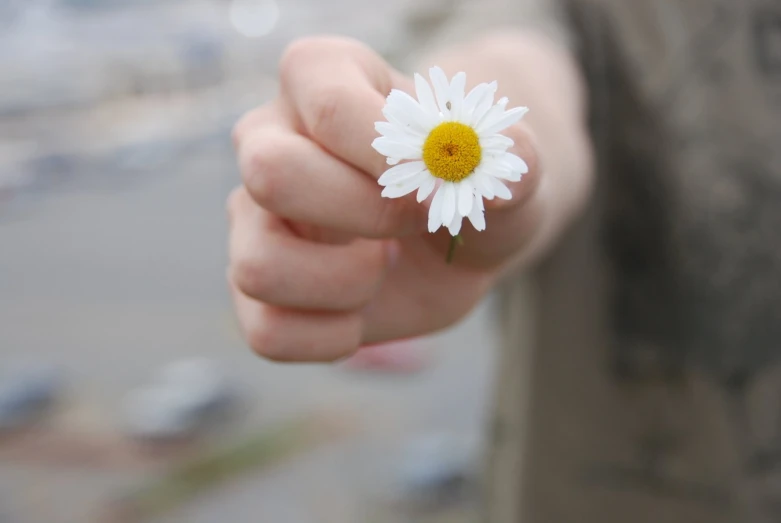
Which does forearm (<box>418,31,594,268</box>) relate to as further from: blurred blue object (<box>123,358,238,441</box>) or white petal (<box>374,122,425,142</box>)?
blurred blue object (<box>123,358,238,441</box>)

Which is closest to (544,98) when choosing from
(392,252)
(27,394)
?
(392,252)

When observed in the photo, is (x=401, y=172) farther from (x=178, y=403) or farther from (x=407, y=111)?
(x=178, y=403)

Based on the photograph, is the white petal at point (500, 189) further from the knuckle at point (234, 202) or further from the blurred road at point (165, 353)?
the blurred road at point (165, 353)

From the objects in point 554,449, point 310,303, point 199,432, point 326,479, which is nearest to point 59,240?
point 199,432

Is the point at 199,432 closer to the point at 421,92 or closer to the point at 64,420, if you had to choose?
the point at 64,420

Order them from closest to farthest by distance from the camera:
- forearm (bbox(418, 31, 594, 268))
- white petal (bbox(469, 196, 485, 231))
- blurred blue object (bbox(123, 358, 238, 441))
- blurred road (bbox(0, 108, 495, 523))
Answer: white petal (bbox(469, 196, 485, 231))
forearm (bbox(418, 31, 594, 268))
blurred road (bbox(0, 108, 495, 523))
blurred blue object (bbox(123, 358, 238, 441))

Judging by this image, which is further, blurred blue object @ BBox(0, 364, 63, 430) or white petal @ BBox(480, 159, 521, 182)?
blurred blue object @ BBox(0, 364, 63, 430)

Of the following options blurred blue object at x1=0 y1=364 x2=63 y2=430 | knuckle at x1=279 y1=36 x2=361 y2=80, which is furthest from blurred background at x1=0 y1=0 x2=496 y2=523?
knuckle at x1=279 y1=36 x2=361 y2=80
